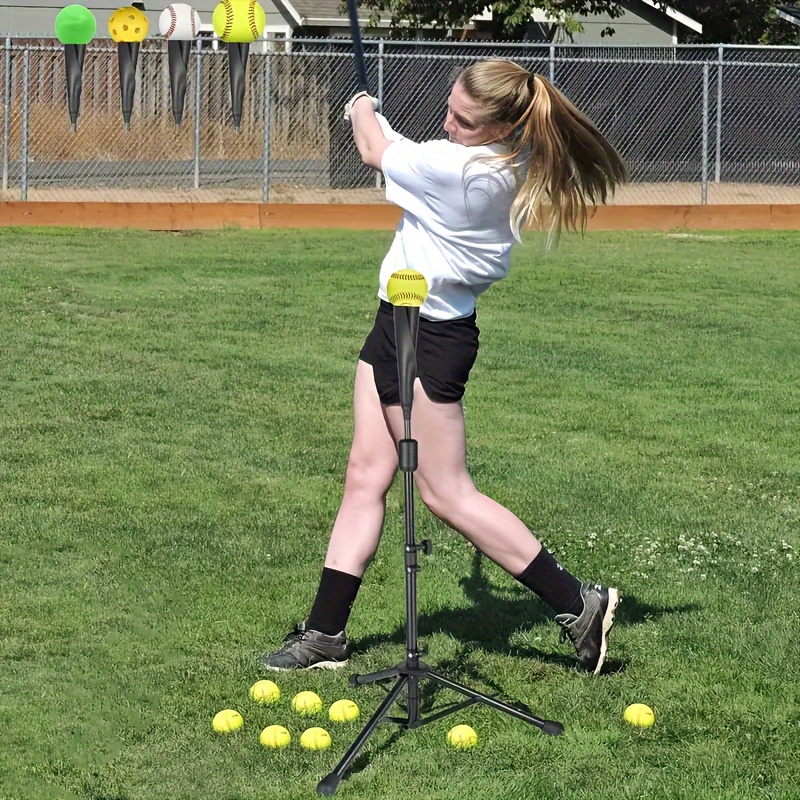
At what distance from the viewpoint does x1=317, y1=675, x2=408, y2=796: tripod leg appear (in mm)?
3930

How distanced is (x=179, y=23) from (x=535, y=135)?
1.91 metres

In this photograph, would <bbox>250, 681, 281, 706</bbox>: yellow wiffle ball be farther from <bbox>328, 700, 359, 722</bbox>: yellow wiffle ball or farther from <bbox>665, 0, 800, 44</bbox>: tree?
<bbox>665, 0, 800, 44</bbox>: tree

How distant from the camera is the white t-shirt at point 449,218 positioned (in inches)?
169

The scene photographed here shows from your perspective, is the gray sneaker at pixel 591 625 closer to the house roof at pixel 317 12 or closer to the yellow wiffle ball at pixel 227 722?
the yellow wiffle ball at pixel 227 722

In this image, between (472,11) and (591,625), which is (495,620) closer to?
(591,625)

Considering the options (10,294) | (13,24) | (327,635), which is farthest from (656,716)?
(13,24)

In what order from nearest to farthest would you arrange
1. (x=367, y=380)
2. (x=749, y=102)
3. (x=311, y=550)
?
(x=367, y=380)
(x=311, y=550)
(x=749, y=102)

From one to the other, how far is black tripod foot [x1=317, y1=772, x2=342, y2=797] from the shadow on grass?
1.04m

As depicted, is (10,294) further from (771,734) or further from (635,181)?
(635,181)

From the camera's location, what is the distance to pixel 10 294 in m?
12.8

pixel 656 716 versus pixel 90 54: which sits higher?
pixel 90 54

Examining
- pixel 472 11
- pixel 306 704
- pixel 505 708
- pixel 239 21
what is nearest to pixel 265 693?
pixel 306 704

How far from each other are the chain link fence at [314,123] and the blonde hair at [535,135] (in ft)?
48.6

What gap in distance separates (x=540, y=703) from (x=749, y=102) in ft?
67.8
